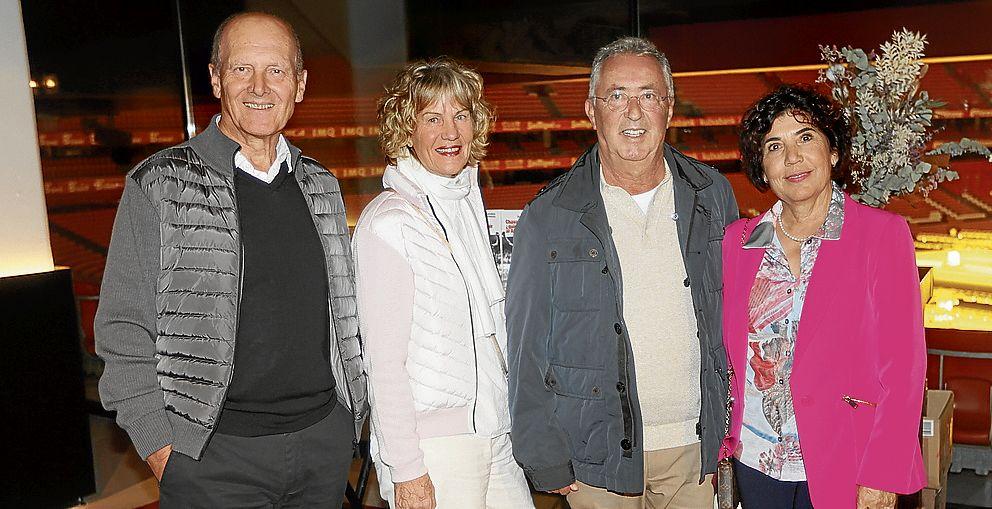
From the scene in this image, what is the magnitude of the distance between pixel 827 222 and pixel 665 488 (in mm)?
870

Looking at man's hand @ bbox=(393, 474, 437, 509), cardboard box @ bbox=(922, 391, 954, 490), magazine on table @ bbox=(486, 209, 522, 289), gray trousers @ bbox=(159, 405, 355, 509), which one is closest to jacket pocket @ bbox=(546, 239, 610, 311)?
magazine on table @ bbox=(486, 209, 522, 289)

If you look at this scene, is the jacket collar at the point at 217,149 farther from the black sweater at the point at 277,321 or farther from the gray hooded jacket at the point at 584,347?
the gray hooded jacket at the point at 584,347

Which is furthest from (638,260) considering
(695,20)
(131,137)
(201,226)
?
(131,137)

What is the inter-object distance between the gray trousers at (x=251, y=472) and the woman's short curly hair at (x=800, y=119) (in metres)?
1.40

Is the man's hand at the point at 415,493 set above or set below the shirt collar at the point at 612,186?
below

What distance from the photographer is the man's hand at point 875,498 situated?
2021mm

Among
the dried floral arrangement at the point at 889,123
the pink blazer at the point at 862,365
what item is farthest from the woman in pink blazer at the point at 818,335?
the dried floral arrangement at the point at 889,123

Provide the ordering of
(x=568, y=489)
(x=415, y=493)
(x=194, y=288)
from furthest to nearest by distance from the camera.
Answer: (x=568, y=489), (x=415, y=493), (x=194, y=288)

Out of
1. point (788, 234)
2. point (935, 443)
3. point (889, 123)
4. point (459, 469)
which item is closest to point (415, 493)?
point (459, 469)

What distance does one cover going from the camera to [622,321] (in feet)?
7.16

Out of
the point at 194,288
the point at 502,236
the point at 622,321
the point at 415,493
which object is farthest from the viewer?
the point at 502,236

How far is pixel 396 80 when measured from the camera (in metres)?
2.28

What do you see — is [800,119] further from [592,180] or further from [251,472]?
[251,472]

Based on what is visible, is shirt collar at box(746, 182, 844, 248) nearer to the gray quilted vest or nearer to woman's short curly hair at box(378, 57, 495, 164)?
woman's short curly hair at box(378, 57, 495, 164)
